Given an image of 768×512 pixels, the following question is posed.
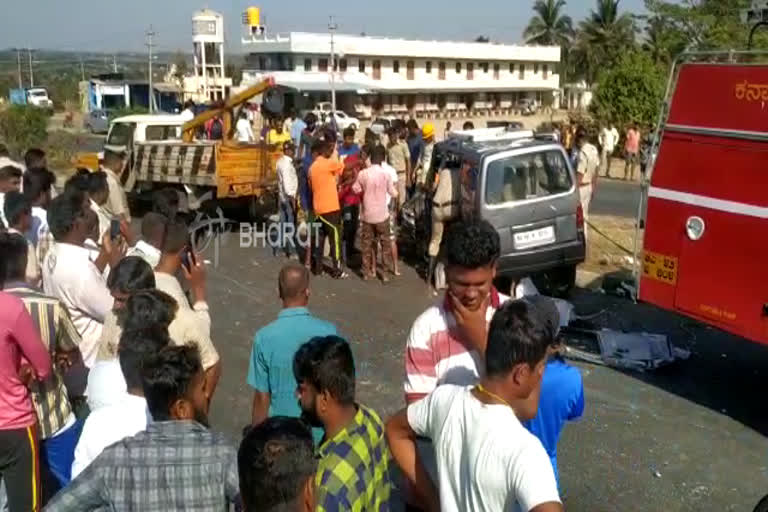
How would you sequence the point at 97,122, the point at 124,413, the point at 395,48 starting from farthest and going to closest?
the point at 395,48 → the point at 97,122 → the point at 124,413

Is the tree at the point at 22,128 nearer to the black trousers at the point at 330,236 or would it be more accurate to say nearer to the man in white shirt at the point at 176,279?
the black trousers at the point at 330,236

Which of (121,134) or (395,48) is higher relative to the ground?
(395,48)

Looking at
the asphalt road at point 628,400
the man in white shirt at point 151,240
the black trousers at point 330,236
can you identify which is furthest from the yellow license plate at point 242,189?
the man in white shirt at point 151,240

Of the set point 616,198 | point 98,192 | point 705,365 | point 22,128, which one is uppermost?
point 98,192

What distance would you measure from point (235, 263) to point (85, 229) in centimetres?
727

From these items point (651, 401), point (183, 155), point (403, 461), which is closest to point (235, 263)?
point (183, 155)

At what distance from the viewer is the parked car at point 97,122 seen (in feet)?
153

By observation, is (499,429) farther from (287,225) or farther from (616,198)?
(616,198)

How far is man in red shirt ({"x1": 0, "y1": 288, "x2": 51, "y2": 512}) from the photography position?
12.4ft

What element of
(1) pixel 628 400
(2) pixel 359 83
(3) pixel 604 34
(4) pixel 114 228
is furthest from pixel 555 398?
(3) pixel 604 34

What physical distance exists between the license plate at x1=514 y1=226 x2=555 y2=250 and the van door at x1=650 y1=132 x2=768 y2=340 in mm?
2780

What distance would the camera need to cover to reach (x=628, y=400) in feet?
22.7

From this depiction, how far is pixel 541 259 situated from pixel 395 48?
57923 millimetres

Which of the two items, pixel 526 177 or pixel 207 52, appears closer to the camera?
pixel 526 177
